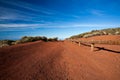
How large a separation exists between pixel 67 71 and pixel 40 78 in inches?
56.2

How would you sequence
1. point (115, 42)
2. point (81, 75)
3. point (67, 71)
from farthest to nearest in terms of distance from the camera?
point (115, 42)
point (67, 71)
point (81, 75)

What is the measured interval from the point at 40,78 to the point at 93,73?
2.47 metres

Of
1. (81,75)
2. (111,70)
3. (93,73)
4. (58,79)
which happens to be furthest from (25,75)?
(111,70)

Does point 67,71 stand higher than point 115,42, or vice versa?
point 115,42

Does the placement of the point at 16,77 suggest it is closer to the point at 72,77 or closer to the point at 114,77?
the point at 72,77

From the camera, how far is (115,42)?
6297 millimetres

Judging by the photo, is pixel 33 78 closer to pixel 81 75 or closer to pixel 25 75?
pixel 25 75

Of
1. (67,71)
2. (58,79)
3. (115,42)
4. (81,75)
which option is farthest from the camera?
(115,42)

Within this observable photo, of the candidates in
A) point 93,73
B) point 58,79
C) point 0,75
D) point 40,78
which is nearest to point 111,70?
point 93,73

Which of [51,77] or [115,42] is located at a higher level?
[115,42]

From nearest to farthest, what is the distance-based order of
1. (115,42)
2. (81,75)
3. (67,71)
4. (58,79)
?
(58,79)
(81,75)
(67,71)
(115,42)

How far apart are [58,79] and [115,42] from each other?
423 centimetres

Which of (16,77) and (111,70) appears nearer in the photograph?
(16,77)

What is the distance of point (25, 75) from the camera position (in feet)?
15.5
